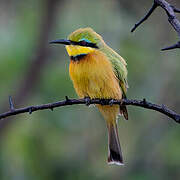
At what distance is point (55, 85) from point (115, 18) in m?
1.26

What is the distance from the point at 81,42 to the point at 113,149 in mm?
845

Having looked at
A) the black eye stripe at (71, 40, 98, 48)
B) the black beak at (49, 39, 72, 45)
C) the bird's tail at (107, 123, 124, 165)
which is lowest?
the bird's tail at (107, 123, 124, 165)

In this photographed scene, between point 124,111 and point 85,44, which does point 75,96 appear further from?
point 85,44

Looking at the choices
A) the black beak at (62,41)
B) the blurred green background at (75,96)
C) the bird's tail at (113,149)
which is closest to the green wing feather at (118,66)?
the black beak at (62,41)

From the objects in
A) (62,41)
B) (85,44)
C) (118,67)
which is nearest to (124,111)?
(118,67)

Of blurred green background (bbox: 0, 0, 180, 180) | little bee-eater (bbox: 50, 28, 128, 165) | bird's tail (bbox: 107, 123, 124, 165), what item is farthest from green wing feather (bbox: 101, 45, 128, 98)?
blurred green background (bbox: 0, 0, 180, 180)

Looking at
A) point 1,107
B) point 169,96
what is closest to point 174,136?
point 169,96

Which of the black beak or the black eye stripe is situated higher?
the black beak

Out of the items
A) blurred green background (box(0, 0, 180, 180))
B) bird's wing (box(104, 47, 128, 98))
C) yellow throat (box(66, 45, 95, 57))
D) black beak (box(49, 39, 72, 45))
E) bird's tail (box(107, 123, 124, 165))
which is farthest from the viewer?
blurred green background (box(0, 0, 180, 180))

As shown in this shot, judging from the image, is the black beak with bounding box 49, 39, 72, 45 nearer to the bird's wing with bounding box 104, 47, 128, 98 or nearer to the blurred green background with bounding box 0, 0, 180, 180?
the bird's wing with bounding box 104, 47, 128, 98

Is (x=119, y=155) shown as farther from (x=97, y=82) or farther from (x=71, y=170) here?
(x=71, y=170)

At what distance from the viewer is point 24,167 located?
3775mm

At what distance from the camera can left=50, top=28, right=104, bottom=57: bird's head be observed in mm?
2699

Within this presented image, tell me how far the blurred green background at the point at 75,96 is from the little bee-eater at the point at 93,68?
3.71 feet
